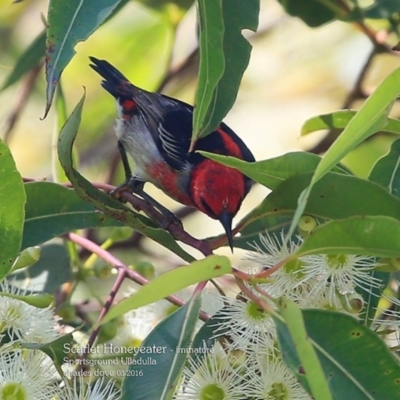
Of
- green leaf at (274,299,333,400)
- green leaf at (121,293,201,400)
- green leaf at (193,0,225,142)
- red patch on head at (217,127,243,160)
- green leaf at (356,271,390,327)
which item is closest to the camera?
green leaf at (274,299,333,400)

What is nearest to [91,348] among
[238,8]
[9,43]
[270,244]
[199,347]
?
[199,347]

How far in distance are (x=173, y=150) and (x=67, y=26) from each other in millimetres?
1480

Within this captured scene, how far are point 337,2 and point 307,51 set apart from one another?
1.47 m

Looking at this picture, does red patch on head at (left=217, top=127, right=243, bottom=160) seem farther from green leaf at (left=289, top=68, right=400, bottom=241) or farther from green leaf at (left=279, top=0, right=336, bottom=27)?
green leaf at (left=289, top=68, right=400, bottom=241)

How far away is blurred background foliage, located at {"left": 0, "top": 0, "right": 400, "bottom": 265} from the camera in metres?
3.11

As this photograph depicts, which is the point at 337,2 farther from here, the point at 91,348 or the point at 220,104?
the point at 91,348

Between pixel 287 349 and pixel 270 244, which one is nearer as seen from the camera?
pixel 287 349

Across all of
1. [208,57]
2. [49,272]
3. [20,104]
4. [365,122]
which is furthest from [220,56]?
[20,104]

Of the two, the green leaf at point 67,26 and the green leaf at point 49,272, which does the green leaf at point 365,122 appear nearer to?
the green leaf at point 67,26

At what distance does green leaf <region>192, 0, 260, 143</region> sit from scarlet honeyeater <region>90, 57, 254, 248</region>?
2.51 ft

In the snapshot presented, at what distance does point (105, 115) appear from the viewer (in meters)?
3.49

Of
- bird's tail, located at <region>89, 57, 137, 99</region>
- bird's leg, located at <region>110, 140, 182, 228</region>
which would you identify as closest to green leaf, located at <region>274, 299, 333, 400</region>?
bird's leg, located at <region>110, 140, 182, 228</region>

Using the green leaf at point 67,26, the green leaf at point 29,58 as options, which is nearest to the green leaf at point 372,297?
the green leaf at point 67,26

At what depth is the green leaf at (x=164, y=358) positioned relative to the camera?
1312 millimetres
